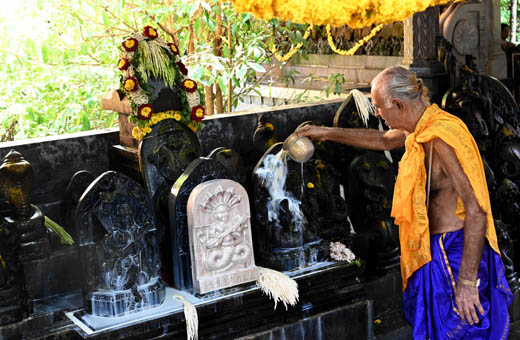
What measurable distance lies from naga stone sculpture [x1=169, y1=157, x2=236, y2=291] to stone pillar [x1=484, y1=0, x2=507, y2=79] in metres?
6.60

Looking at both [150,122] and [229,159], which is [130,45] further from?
[229,159]

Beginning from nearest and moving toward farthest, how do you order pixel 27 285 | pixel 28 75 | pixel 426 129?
pixel 426 129 < pixel 27 285 < pixel 28 75

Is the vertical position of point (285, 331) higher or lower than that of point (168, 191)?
lower

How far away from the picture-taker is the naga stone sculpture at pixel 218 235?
3744mm

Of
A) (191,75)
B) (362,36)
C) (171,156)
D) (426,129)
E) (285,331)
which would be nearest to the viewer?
(426,129)

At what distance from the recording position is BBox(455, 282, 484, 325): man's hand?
315 centimetres

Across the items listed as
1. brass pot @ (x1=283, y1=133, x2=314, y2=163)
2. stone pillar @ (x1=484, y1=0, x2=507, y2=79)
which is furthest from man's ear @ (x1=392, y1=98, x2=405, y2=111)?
stone pillar @ (x1=484, y1=0, x2=507, y2=79)

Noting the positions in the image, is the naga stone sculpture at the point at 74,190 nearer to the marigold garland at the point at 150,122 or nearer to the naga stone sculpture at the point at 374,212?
the marigold garland at the point at 150,122

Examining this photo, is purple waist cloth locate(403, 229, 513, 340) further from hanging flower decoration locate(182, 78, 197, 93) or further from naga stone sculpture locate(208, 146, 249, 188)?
hanging flower decoration locate(182, 78, 197, 93)

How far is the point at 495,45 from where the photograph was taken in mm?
9531

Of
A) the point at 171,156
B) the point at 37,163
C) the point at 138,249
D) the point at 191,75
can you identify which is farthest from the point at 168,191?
the point at 191,75

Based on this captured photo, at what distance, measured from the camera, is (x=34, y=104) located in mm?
6508

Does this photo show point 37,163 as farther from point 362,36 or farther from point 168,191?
point 362,36

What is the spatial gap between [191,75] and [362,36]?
198 inches
